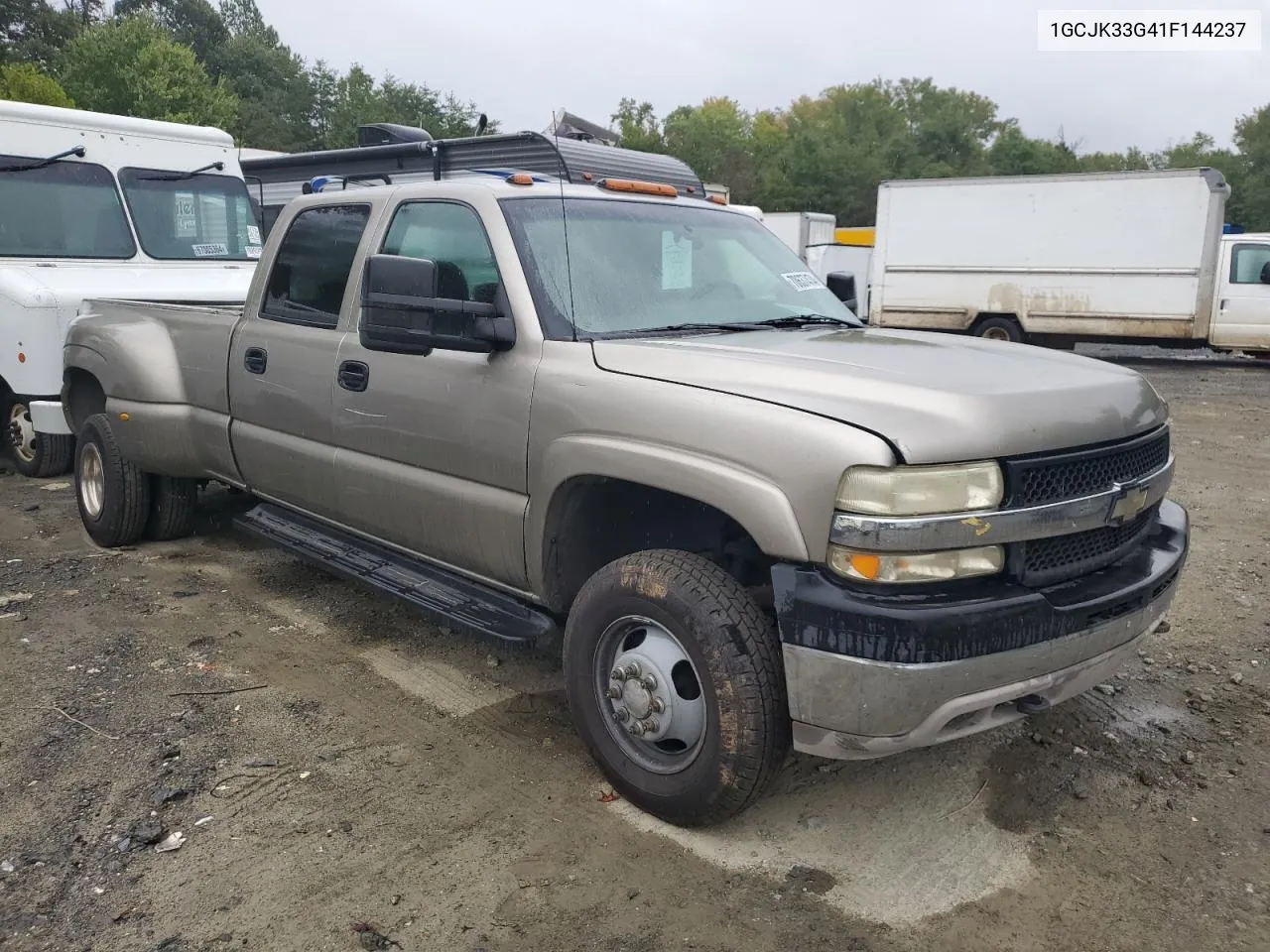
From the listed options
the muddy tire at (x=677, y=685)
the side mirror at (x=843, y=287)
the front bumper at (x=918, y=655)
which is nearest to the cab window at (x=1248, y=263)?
the side mirror at (x=843, y=287)

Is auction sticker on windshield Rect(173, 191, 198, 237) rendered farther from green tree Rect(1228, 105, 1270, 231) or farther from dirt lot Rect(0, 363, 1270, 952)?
green tree Rect(1228, 105, 1270, 231)

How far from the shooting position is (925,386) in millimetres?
2646

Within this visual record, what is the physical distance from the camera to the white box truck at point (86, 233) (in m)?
6.66

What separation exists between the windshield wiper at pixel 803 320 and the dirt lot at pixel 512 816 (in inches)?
60.7

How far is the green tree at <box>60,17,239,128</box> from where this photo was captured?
116ft

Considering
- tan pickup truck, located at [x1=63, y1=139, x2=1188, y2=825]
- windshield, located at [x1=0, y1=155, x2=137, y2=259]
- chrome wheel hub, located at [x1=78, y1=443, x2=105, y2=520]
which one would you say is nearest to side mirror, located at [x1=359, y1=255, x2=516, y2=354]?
tan pickup truck, located at [x1=63, y1=139, x2=1188, y2=825]

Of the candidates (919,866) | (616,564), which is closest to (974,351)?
(616,564)

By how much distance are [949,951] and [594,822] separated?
1.05m

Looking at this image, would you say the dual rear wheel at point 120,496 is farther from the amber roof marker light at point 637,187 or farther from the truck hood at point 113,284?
the amber roof marker light at point 637,187

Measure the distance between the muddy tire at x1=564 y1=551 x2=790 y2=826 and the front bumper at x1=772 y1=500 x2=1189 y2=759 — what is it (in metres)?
0.13

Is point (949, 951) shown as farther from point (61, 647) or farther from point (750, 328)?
point (61, 647)

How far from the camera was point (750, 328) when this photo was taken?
359cm

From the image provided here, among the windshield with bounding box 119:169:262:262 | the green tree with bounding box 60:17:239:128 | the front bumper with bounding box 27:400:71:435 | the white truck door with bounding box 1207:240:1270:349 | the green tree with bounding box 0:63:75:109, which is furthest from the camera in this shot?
the green tree with bounding box 60:17:239:128

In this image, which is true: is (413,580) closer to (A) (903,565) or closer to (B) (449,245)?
(B) (449,245)
